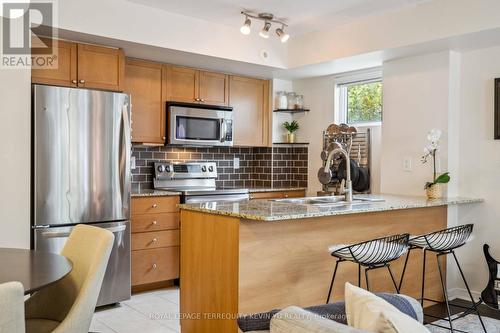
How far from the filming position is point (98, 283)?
78.6 inches

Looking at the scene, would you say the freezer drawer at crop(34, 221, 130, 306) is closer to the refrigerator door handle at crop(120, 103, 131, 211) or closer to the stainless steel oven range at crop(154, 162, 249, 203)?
the refrigerator door handle at crop(120, 103, 131, 211)

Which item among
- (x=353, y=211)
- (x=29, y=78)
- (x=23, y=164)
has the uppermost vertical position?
(x=29, y=78)

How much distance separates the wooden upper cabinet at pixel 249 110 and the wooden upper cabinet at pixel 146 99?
2.89 feet

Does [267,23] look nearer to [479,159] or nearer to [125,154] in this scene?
[125,154]

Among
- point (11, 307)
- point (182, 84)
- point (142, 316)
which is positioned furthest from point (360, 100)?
point (11, 307)

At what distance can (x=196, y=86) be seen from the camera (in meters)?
4.80

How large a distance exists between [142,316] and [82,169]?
3.98 ft

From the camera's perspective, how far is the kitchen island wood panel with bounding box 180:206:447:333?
261 centimetres

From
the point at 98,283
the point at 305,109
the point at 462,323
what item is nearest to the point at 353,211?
the point at 462,323

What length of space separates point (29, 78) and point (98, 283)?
190 centimetres

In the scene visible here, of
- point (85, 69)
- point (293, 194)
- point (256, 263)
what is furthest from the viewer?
point (293, 194)

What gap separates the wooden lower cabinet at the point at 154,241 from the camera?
409 cm

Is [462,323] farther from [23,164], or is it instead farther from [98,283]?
[23,164]

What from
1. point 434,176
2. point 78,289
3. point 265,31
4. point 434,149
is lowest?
point 78,289
